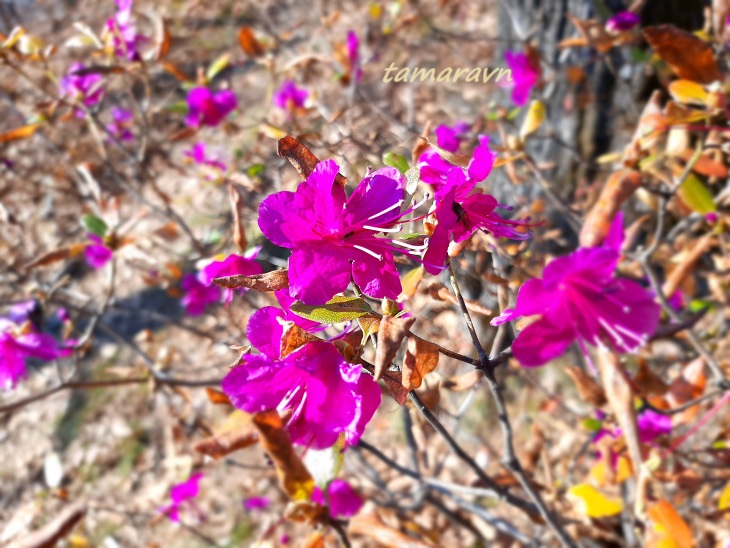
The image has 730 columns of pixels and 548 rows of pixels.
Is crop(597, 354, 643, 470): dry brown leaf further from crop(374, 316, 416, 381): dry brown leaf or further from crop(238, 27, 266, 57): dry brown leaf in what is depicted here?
crop(238, 27, 266, 57): dry brown leaf

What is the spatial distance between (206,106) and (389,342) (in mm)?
1427

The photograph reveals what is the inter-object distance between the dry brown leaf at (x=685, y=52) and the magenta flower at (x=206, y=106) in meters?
1.19

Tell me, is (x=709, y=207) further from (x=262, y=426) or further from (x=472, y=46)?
(x=472, y=46)

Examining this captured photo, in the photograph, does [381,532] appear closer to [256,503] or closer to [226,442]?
[226,442]

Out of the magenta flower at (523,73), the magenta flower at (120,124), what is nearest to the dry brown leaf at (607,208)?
the magenta flower at (523,73)

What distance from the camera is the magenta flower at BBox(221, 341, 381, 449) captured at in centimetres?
54

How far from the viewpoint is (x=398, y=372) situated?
1.82ft

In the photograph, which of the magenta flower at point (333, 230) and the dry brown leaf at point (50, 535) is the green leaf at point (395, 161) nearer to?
the magenta flower at point (333, 230)

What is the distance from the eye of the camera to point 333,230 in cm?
55

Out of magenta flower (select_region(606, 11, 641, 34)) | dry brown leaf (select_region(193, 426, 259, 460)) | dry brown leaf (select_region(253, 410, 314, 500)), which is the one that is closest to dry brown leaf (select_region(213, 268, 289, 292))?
dry brown leaf (select_region(253, 410, 314, 500))

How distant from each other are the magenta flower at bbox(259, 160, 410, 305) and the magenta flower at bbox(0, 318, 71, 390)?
76 centimetres

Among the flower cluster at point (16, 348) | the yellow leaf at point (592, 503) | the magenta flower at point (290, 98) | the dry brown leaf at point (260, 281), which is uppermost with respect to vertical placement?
the dry brown leaf at point (260, 281)

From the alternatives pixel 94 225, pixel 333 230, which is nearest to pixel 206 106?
pixel 94 225

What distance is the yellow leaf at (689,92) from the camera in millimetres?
938
